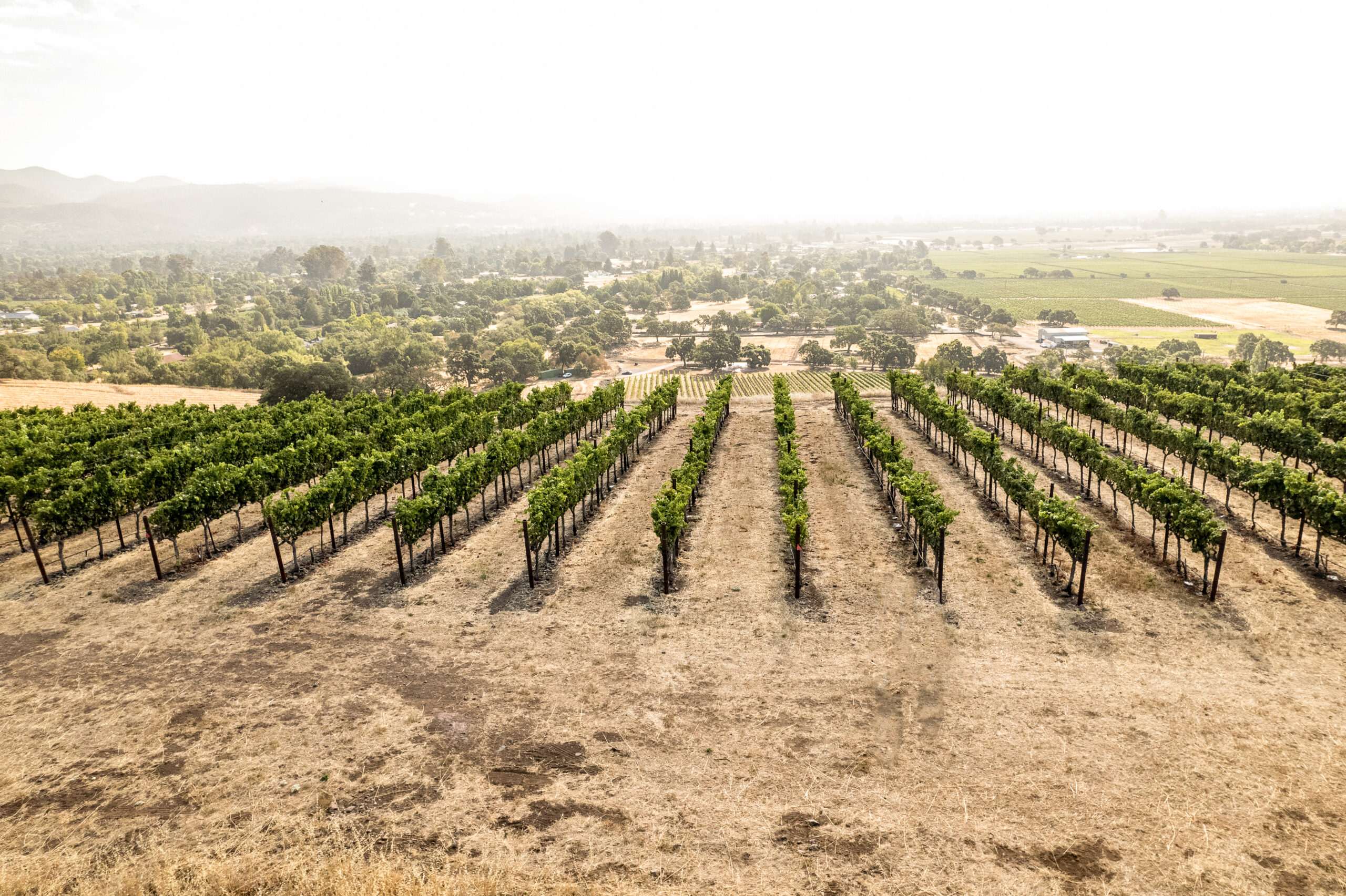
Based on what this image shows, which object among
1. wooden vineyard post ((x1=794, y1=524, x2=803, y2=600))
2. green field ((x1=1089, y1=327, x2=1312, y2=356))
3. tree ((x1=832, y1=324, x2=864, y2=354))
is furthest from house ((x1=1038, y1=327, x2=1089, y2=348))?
wooden vineyard post ((x1=794, y1=524, x2=803, y2=600))

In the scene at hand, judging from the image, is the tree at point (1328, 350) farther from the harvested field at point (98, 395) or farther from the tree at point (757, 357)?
the harvested field at point (98, 395)

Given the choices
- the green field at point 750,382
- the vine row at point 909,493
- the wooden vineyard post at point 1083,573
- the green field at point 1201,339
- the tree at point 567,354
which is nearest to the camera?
the wooden vineyard post at point 1083,573

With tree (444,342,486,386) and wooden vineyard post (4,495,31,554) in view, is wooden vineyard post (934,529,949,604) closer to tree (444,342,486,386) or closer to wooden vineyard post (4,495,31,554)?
wooden vineyard post (4,495,31,554)

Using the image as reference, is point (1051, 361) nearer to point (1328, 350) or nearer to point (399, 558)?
point (1328, 350)

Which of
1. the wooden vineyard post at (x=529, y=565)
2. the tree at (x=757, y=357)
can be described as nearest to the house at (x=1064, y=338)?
the tree at (x=757, y=357)

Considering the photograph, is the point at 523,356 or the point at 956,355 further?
the point at 523,356


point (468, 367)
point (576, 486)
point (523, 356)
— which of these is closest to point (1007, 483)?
point (576, 486)

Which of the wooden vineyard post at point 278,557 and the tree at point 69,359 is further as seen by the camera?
the tree at point 69,359
